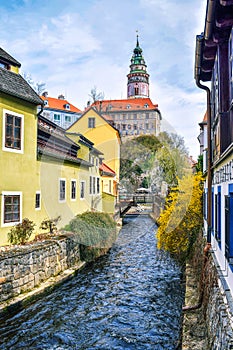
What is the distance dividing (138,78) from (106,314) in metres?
91.0

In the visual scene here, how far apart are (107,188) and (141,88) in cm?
6590

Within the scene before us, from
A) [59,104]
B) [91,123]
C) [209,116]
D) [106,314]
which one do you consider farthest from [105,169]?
[59,104]

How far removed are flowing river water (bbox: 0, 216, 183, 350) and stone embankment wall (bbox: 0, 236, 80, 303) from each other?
A: 682mm

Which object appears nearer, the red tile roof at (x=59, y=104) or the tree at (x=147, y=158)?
the tree at (x=147, y=158)

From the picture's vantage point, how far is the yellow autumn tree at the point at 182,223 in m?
13.2

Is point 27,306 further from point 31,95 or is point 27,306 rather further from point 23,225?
point 31,95

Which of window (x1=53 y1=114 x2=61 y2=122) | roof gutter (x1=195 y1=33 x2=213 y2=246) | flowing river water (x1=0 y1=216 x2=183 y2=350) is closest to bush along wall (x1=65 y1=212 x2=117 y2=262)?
flowing river water (x1=0 y1=216 x2=183 y2=350)

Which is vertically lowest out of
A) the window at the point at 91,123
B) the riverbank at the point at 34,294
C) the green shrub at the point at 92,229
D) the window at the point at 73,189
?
the riverbank at the point at 34,294

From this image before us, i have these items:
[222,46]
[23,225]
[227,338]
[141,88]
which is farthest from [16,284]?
[141,88]

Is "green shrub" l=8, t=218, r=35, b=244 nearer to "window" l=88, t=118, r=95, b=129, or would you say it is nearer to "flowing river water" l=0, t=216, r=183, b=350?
"flowing river water" l=0, t=216, r=183, b=350

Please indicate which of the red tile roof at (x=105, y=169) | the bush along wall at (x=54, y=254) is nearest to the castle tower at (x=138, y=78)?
the red tile roof at (x=105, y=169)

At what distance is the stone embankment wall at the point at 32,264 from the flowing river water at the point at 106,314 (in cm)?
68

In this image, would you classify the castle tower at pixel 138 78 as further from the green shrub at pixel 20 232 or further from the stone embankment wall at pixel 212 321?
the stone embankment wall at pixel 212 321

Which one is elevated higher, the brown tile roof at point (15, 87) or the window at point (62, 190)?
the brown tile roof at point (15, 87)
